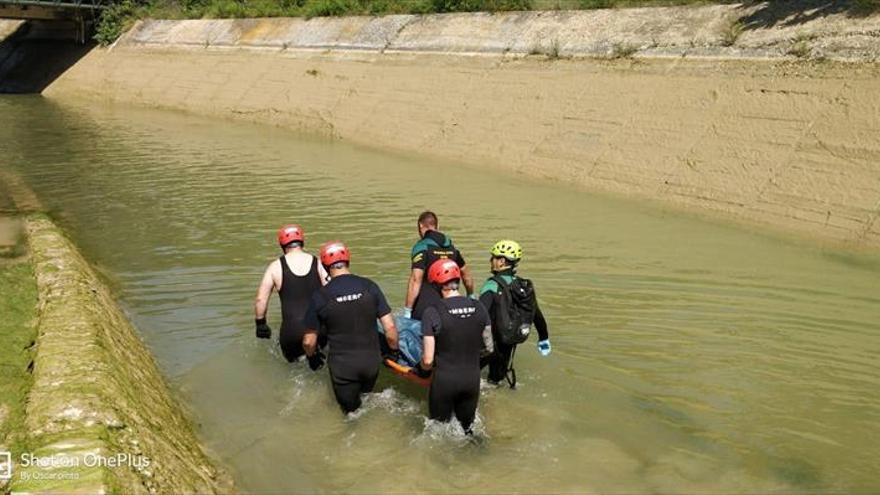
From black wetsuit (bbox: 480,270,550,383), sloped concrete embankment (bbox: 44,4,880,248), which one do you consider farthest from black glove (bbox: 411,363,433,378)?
sloped concrete embankment (bbox: 44,4,880,248)

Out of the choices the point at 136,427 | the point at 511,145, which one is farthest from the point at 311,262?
the point at 511,145

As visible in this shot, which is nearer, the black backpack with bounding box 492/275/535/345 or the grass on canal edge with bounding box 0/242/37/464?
the grass on canal edge with bounding box 0/242/37/464

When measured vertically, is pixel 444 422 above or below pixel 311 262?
below

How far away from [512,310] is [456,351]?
3.10 ft

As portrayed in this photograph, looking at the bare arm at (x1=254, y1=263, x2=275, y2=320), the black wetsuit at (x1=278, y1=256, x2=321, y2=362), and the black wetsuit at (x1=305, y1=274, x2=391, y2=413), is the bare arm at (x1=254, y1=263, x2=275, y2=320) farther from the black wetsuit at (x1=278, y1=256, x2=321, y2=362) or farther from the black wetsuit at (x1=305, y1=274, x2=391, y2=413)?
the black wetsuit at (x1=305, y1=274, x2=391, y2=413)

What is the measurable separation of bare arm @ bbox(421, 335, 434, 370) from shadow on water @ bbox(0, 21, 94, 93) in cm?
4311

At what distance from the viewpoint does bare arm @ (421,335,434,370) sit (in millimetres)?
6703

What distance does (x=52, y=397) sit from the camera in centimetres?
571

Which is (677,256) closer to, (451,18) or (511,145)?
(511,145)

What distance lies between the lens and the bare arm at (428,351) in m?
6.70

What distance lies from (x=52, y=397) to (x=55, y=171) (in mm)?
16293

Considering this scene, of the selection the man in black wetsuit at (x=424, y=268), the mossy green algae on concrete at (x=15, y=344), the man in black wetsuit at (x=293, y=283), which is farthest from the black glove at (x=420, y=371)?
the mossy green algae on concrete at (x=15, y=344)

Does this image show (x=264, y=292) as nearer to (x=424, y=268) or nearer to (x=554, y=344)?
(x=424, y=268)

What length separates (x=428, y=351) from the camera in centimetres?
675
